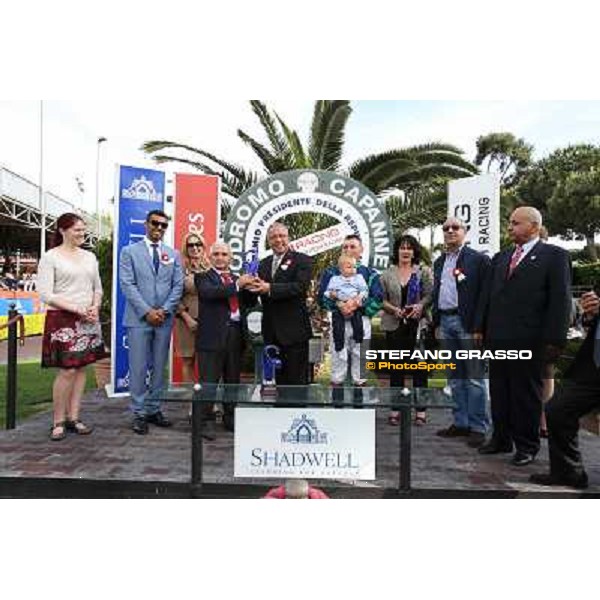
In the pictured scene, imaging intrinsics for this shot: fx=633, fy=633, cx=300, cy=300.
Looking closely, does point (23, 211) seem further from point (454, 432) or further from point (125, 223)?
point (454, 432)

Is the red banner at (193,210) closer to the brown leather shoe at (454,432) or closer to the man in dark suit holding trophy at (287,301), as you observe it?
the man in dark suit holding trophy at (287,301)

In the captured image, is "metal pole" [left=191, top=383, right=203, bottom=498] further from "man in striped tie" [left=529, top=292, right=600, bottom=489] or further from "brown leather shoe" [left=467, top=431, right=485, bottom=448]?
"man in striped tie" [left=529, top=292, right=600, bottom=489]

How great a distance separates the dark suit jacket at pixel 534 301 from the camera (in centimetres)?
289

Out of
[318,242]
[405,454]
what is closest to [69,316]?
[318,242]

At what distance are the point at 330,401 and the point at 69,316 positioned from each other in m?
1.58

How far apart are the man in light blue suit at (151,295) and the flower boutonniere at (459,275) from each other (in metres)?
1.58

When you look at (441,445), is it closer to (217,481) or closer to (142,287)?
(217,481)

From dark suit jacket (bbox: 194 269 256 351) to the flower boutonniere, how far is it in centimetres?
104

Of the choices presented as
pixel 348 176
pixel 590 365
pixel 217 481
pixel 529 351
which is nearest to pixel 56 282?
pixel 217 481

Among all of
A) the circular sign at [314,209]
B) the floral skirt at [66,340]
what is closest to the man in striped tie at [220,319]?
the circular sign at [314,209]

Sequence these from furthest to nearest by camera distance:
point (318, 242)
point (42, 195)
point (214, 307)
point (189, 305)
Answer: point (189, 305) → point (214, 307) → point (318, 242) → point (42, 195)

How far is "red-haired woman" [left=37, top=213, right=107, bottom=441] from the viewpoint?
3373mm

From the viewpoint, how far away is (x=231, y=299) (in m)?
3.48

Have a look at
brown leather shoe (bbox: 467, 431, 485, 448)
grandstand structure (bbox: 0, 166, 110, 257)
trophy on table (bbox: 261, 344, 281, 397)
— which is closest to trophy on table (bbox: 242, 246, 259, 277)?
trophy on table (bbox: 261, 344, 281, 397)
